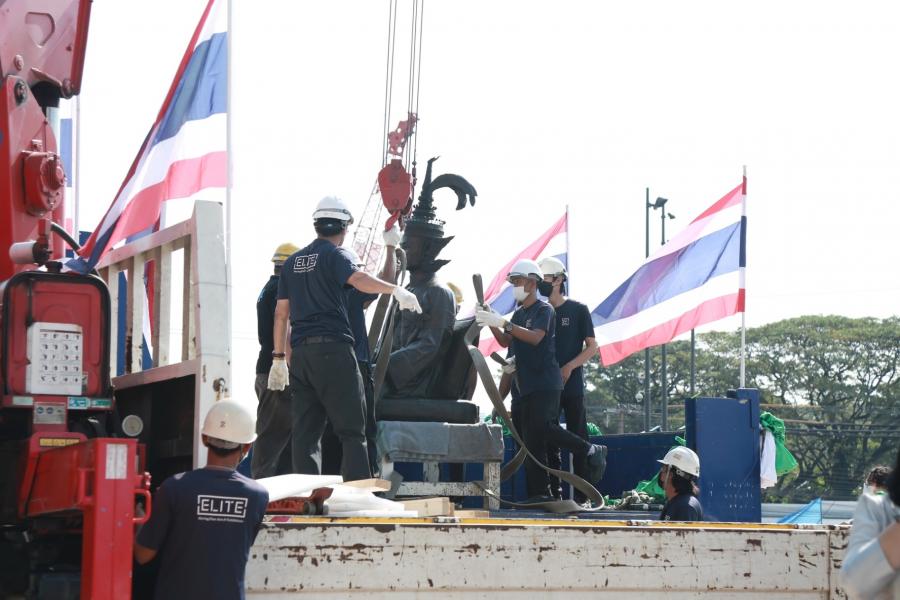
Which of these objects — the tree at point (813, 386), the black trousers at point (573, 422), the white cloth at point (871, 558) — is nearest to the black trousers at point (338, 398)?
the black trousers at point (573, 422)

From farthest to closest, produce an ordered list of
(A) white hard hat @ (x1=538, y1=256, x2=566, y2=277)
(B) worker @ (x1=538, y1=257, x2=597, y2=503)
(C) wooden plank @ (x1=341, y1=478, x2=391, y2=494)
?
(A) white hard hat @ (x1=538, y1=256, x2=566, y2=277) < (B) worker @ (x1=538, y1=257, x2=597, y2=503) < (C) wooden plank @ (x1=341, y1=478, x2=391, y2=494)

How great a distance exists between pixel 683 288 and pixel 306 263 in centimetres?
703

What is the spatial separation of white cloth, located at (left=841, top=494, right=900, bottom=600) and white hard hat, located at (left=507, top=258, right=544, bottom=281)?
6443 mm

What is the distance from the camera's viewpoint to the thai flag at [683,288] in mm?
13008

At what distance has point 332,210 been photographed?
24.8 ft

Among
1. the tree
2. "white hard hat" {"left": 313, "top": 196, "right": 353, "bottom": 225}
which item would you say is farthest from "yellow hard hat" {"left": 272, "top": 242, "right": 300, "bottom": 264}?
the tree

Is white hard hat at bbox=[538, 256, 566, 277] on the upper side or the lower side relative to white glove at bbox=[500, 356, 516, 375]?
upper

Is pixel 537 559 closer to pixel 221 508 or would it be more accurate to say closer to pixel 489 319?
pixel 221 508

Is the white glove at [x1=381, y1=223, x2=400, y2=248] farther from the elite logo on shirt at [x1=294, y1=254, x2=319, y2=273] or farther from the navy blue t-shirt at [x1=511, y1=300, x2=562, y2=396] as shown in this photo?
the elite logo on shirt at [x1=294, y1=254, x2=319, y2=273]

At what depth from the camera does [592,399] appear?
64.1 metres

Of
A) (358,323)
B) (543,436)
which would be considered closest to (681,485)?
(543,436)

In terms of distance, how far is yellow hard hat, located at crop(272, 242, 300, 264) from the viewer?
31.0 ft

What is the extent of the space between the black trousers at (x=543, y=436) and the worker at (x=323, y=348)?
2.28 metres

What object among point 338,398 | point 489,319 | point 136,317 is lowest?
point 338,398
